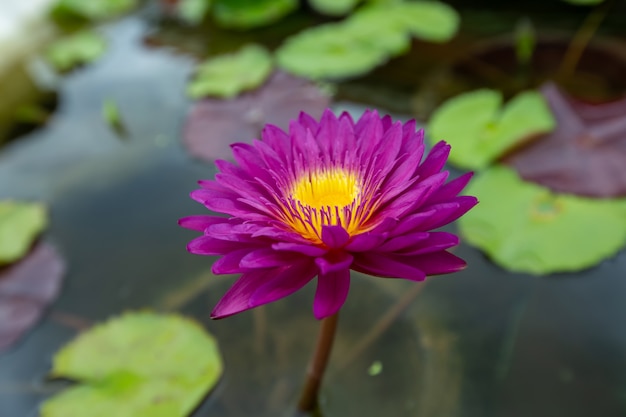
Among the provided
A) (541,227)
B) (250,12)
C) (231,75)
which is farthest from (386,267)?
(250,12)

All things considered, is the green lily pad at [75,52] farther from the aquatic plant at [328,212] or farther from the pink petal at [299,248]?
the pink petal at [299,248]

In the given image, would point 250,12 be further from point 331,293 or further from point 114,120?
point 331,293

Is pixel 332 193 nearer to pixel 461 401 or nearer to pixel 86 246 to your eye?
pixel 461 401

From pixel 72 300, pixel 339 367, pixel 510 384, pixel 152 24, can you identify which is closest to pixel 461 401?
pixel 510 384

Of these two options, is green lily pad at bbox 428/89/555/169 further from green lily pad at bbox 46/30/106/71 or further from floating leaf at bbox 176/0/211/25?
green lily pad at bbox 46/30/106/71

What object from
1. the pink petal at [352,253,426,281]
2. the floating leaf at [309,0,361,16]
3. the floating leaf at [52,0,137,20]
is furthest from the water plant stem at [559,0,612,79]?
the floating leaf at [52,0,137,20]
